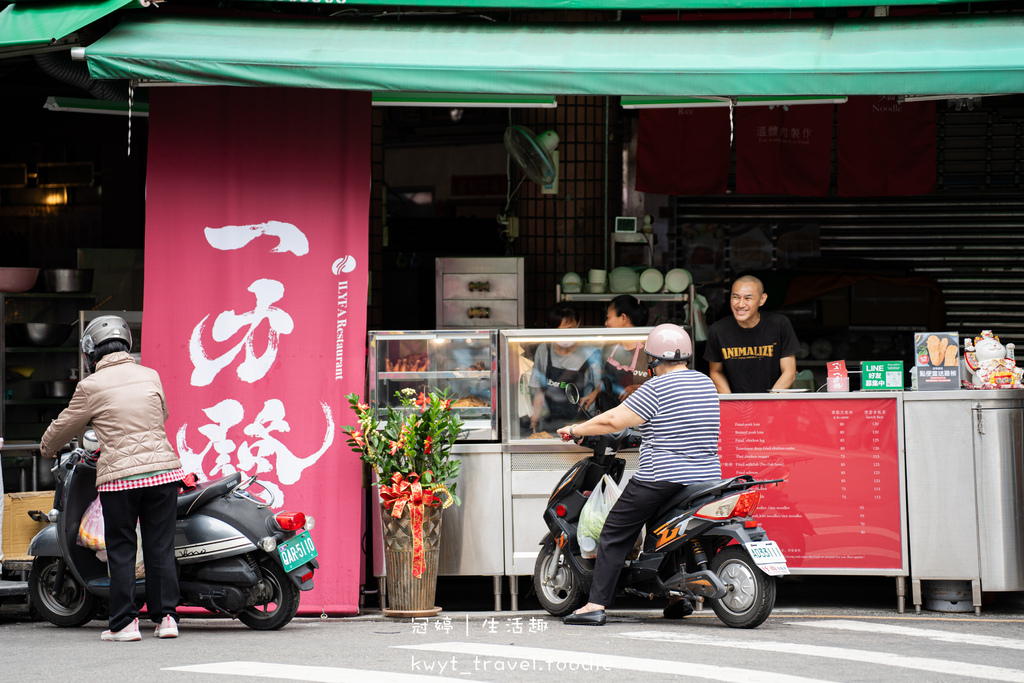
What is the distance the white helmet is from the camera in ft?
21.0

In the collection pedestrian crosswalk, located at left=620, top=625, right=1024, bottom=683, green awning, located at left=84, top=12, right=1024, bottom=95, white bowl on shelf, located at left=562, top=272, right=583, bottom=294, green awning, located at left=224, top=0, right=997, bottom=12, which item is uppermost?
green awning, located at left=224, top=0, right=997, bottom=12

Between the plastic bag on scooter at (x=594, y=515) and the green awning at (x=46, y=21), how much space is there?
179 inches

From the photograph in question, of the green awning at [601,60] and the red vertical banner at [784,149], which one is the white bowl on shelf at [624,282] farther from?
the green awning at [601,60]

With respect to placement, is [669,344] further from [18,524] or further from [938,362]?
[18,524]

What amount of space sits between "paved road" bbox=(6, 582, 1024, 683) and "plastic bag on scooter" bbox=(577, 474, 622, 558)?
51cm

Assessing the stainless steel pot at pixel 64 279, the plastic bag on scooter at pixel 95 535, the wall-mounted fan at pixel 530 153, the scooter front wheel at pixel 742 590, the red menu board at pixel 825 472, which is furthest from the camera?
the stainless steel pot at pixel 64 279

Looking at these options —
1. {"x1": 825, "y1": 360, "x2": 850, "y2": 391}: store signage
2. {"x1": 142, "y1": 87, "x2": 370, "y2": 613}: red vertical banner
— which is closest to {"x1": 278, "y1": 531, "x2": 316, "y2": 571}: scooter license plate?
{"x1": 142, "y1": 87, "x2": 370, "y2": 613}: red vertical banner

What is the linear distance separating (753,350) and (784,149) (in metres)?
3.35

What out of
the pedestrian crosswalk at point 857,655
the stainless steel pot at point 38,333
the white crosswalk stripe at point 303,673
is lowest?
the pedestrian crosswalk at point 857,655

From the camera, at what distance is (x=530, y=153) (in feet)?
30.9

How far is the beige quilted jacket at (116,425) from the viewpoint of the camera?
6203mm

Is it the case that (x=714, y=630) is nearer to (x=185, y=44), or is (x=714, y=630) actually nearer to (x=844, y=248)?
(x=185, y=44)

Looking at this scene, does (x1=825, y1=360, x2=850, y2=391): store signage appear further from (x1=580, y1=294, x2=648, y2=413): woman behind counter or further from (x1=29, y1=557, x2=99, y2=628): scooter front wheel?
(x1=29, y1=557, x2=99, y2=628): scooter front wheel

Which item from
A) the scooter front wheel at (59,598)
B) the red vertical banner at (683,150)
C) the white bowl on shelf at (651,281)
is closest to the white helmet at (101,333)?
the scooter front wheel at (59,598)
